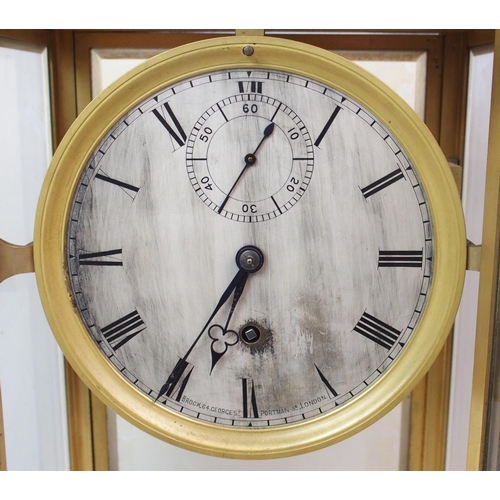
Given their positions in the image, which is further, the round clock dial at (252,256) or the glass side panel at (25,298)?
the glass side panel at (25,298)

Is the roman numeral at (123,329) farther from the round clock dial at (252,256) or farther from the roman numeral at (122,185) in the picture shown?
the roman numeral at (122,185)

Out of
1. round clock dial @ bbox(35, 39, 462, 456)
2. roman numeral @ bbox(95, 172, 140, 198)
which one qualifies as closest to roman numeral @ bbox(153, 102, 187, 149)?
round clock dial @ bbox(35, 39, 462, 456)

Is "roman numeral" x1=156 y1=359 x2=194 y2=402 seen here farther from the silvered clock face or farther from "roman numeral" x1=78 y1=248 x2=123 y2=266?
"roman numeral" x1=78 y1=248 x2=123 y2=266

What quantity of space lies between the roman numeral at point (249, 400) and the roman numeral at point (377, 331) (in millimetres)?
215

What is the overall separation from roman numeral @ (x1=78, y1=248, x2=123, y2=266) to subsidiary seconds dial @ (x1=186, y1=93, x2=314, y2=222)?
18 cm

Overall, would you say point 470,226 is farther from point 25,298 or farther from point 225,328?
point 25,298

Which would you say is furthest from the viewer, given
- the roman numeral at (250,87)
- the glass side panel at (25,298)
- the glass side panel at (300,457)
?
the glass side panel at (300,457)

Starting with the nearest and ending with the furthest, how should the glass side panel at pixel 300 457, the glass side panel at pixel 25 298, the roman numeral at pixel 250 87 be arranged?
1. the roman numeral at pixel 250 87
2. the glass side panel at pixel 25 298
3. the glass side panel at pixel 300 457

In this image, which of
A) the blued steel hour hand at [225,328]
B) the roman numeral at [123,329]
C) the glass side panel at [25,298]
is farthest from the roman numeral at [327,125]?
the glass side panel at [25,298]

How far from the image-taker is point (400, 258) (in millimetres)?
915

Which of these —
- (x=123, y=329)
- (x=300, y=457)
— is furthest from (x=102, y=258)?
(x=300, y=457)

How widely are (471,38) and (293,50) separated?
54cm

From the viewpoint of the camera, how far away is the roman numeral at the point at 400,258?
91 cm

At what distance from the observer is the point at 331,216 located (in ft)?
2.99
